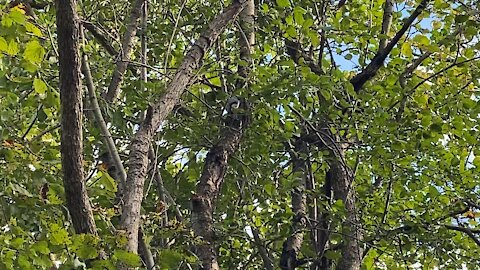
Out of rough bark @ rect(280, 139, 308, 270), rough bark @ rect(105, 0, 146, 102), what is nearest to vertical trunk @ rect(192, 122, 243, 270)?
rough bark @ rect(280, 139, 308, 270)

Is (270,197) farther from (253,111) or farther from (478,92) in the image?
(478,92)

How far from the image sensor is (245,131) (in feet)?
14.7

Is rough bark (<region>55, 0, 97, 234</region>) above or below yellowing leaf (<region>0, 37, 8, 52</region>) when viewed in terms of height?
below

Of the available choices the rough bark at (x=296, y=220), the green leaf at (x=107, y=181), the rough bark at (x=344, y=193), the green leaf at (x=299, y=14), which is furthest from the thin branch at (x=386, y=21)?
the green leaf at (x=107, y=181)

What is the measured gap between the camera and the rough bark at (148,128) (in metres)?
2.57

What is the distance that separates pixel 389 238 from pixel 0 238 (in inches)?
101

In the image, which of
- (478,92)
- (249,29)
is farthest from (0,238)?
(478,92)

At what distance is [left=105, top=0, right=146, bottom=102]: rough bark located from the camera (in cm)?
394

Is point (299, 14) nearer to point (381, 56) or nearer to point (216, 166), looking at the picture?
point (216, 166)

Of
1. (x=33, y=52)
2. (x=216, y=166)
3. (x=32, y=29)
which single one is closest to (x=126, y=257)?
(x=33, y=52)

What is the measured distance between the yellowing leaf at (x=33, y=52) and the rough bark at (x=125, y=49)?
40.7 inches

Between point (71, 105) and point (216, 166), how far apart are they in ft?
6.79

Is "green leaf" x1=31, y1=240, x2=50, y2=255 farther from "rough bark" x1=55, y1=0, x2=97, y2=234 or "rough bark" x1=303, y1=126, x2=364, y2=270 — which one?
"rough bark" x1=303, y1=126, x2=364, y2=270

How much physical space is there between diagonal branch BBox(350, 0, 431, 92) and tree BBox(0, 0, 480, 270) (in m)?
0.02
